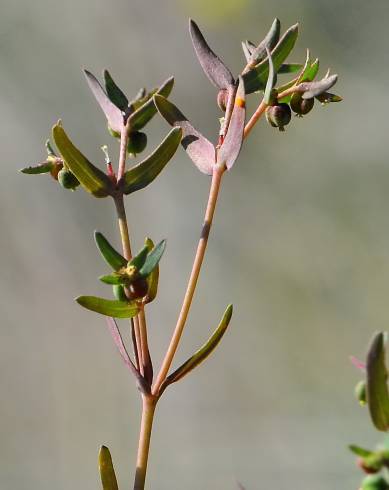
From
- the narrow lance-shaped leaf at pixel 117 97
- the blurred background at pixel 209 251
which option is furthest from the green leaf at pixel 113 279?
the blurred background at pixel 209 251

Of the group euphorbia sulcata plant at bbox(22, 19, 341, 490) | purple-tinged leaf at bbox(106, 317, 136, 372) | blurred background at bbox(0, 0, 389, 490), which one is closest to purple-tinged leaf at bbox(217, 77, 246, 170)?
euphorbia sulcata plant at bbox(22, 19, 341, 490)

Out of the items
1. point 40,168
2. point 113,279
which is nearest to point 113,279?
point 113,279

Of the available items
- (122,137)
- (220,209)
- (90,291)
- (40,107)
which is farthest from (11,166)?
(122,137)

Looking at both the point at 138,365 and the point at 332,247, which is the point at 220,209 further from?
the point at 138,365

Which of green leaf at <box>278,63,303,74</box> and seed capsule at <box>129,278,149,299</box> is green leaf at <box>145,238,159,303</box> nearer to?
seed capsule at <box>129,278,149,299</box>

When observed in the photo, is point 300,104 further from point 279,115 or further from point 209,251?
point 209,251

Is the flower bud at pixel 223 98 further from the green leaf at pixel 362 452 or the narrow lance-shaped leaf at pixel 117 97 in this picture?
the green leaf at pixel 362 452
